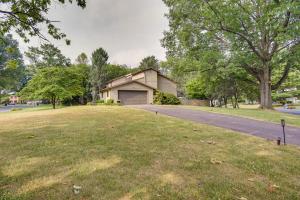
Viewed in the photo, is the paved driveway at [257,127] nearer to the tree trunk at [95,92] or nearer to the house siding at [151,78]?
the house siding at [151,78]

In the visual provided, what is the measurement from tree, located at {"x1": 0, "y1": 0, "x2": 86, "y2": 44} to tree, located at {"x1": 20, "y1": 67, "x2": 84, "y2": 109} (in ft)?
71.0

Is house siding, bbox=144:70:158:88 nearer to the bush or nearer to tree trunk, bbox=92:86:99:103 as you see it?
the bush

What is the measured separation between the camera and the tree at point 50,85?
25453 mm

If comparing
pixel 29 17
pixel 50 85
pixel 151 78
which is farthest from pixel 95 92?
pixel 29 17

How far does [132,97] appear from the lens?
2970cm

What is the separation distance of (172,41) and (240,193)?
907 inches

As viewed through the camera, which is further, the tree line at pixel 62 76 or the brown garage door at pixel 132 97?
the brown garage door at pixel 132 97

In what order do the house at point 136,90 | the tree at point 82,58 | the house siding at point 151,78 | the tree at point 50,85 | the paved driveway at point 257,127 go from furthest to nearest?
the tree at point 82,58 → the house siding at point 151,78 → the house at point 136,90 → the tree at point 50,85 → the paved driveway at point 257,127

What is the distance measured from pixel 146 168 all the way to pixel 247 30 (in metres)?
18.9

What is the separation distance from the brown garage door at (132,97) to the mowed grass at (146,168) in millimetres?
22826

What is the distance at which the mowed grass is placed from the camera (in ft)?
9.73

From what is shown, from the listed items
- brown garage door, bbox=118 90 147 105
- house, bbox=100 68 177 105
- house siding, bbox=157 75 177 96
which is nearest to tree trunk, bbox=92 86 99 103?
house, bbox=100 68 177 105

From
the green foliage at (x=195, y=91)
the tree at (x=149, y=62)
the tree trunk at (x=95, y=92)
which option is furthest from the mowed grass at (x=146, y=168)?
the tree at (x=149, y=62)

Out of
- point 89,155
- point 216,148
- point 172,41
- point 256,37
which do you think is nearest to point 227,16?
point 256,37
